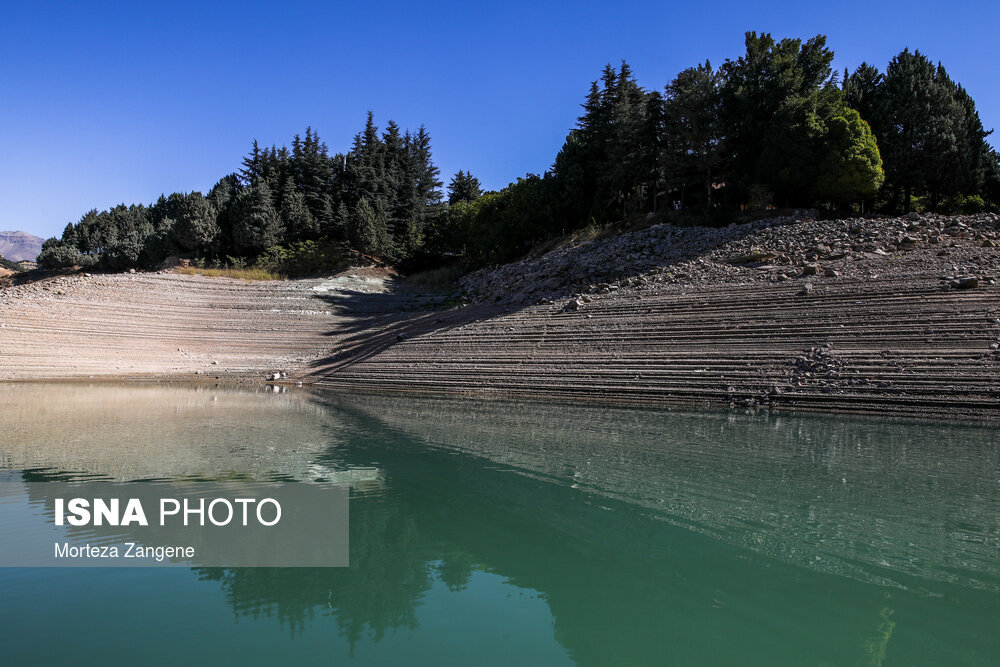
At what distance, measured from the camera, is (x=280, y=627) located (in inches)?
163

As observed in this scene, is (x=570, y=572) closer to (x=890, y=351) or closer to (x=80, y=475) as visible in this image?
(x=80, y=475)

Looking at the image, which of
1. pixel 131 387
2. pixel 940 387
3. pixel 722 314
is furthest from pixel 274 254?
pixel 940 387

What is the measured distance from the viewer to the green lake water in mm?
3893

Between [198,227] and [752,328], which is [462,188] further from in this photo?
[752,328]

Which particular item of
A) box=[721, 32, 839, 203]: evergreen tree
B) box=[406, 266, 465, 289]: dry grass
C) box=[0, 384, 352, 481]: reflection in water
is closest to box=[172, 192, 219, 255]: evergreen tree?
box=[406, 266, 465, 289]: dry grass

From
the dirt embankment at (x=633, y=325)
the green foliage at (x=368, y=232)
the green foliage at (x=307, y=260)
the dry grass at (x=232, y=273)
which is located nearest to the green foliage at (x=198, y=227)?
the green foliage at (x=307, y=260)

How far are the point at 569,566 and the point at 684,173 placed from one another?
30.1 meters

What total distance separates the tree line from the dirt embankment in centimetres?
456

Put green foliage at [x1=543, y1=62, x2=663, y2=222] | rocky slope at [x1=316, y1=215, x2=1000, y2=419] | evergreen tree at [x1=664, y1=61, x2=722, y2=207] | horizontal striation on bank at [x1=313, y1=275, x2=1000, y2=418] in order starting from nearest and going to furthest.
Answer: horizontal striation on bank at [x1=313, y1=275, x2=1000, y2=418]
rocky slope at [x1=316, y1=215, x2=1000, y2=419]
evergreen tree at [x1=664, y1=61, x2=722, y2=207]
green foliage at [x1=543, y1=62, x2=663, y2=222]

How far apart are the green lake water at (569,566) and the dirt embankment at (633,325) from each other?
490cm

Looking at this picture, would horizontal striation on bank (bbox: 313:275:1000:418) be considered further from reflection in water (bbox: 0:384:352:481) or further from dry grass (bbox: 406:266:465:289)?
dry grass (bbox: 406:266:465:289)

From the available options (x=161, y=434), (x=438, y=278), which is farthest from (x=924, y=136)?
(x=161, y=434)

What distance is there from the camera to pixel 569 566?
202 inches

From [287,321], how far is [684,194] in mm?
22238
